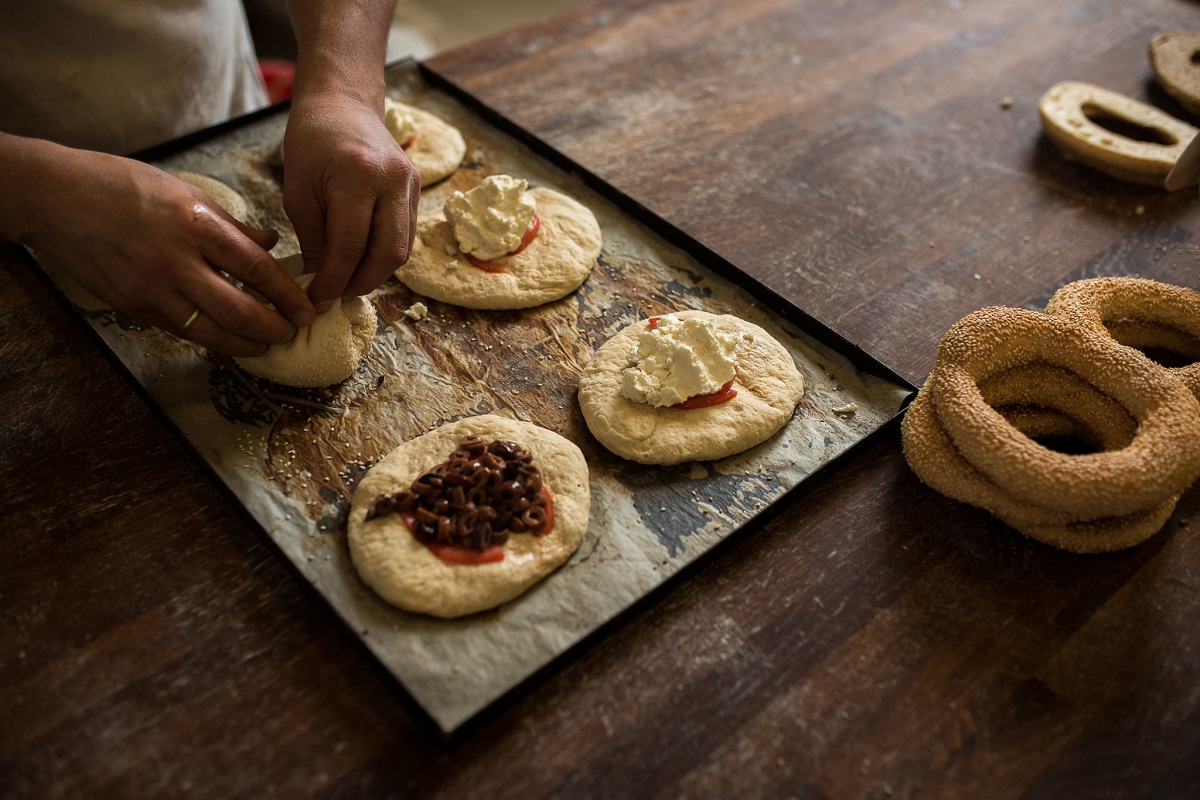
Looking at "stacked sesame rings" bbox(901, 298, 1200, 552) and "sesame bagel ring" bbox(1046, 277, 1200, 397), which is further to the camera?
"sesame bagel ring" bbox(1046, 277, 1200, 397)

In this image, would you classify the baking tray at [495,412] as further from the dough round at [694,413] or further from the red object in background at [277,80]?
the red object in background at [277,80]

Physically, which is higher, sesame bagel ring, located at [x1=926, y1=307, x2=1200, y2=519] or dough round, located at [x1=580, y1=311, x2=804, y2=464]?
sesame bagel ring, located at [x1=926, y1=307, x2=1200, y2=519]

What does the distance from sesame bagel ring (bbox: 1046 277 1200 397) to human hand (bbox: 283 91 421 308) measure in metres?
1.50

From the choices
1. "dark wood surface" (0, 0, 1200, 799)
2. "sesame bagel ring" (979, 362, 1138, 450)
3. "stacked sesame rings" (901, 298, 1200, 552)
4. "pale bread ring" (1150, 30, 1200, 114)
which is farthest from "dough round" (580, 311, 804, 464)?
"pale bread ring" (1150, 30, 1200, 114)

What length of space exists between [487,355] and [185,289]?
67cm

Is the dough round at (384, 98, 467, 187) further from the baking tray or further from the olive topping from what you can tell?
the olive topping

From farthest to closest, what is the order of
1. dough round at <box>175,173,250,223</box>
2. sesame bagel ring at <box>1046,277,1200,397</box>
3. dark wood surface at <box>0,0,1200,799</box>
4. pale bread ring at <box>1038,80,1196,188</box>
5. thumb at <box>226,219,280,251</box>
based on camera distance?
pale bread ring at <box>1038,80,1196,188</box>, dough round at <box>175,173,250,223</box>, sesame bagel ring at <box>1046,277,1200,397</box>, thumb at <box>226,219,280,251</box>, dark wood surface at <box>0,0,1200,799</box>

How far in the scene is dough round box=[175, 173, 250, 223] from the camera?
7.41 ft

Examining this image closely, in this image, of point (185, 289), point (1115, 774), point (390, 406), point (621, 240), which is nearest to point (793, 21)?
point (621, 240)

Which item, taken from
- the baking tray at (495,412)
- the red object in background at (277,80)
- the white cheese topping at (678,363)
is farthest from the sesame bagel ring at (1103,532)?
the red object in background at (277,80)

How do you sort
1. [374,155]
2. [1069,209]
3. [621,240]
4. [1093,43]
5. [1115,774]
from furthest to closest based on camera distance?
[1093,43] → [1069,209] → [621,240] → [374,155] → [1115,774]

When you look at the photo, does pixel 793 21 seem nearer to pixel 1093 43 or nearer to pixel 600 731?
pixel 1093 43

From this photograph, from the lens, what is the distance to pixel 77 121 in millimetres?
2316

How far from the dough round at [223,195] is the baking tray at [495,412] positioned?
0.04m
